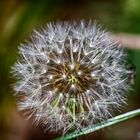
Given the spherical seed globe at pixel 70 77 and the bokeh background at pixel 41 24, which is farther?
the bokeh background at pixel 41 24

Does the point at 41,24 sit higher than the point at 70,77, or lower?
higher

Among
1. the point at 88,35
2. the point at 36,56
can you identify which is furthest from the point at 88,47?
the point at 36,56

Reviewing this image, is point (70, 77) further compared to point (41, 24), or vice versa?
point (41, 24)

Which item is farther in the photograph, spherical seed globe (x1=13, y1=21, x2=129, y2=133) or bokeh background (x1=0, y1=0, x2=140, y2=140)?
bokeh background (x1=0, y1=0, x2=140, y2=140)
